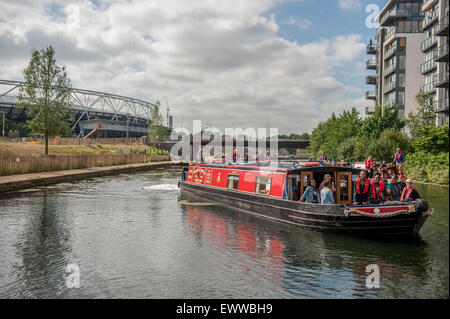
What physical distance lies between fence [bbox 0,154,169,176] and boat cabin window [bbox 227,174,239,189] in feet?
58.3

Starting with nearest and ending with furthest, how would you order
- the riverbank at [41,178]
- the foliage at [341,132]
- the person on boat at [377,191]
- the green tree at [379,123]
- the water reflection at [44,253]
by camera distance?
1. the water reflection at [44,253]
2. the person on boat at [377,191]
3. the riverbank at [41,178]
4. the green tree at [379,123]
5. the foliage at [341,132]

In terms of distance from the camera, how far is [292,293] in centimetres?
822

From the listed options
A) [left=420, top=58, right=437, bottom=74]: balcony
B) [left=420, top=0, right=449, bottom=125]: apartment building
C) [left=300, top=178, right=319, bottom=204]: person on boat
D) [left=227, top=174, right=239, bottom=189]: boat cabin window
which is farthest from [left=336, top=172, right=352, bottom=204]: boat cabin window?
[left=420, top=58, right=437, bottom=74]: balcony

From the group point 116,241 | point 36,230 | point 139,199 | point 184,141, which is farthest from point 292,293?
point 184,141

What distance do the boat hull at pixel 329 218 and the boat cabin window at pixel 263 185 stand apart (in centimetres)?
30

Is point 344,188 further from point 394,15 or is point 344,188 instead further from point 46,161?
point 394,15

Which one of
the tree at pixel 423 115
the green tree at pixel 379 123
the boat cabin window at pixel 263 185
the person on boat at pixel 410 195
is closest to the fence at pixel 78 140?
the green tree at pixel 379 123

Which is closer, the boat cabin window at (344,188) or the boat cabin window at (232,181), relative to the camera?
the boat cabin window at (344,188)

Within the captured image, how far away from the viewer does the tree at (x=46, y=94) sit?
35.5 m

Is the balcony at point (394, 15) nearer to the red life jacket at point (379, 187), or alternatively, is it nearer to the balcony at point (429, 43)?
the balcony at point (429, 43)

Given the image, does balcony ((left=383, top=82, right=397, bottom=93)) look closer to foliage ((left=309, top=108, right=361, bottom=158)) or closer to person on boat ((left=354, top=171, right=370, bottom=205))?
foliage ((left=309, top=108, right=361, bottom=158))

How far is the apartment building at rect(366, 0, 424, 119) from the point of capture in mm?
62531

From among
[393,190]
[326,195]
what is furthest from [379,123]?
[326,195]

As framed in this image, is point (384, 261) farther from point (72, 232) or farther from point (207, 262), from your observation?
point (72, 232)
